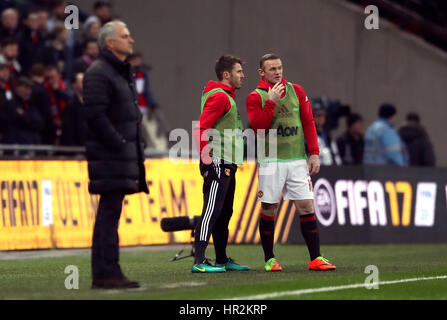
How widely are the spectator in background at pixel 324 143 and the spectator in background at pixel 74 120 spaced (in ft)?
13.3

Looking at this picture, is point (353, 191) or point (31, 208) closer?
point (31, 208)

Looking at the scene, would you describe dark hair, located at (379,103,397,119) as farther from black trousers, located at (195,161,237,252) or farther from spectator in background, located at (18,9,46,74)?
black trousers, located at (195,161,237,252)

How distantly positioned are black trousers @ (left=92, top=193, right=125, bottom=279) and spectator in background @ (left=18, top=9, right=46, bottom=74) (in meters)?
9.73

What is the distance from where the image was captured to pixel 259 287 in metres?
9.20

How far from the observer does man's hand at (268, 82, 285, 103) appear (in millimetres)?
10688

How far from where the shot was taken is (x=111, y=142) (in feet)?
29.3

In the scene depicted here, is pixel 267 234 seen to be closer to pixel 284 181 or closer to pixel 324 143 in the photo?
pixel 284 181

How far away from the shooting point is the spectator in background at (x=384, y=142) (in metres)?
18.8

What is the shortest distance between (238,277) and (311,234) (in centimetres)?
109

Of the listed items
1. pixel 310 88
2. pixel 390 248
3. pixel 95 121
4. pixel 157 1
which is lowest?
pixel 390 248

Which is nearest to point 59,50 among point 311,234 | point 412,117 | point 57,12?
point 57,12

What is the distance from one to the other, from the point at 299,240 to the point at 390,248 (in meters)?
1.65
